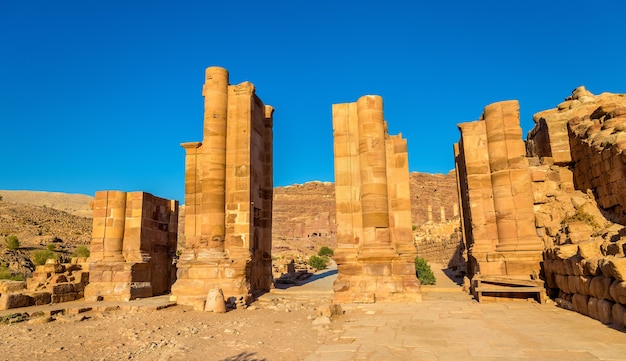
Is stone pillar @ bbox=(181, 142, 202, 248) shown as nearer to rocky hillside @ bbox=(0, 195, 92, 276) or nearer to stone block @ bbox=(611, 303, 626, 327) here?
stone block @ bbox=(611, 303, 626, 327)

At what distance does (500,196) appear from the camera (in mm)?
12766

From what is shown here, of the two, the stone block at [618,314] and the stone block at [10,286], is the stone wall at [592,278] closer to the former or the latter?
the stone block at [618,314]

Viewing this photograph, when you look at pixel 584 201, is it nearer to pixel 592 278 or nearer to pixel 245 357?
pixel 592 278

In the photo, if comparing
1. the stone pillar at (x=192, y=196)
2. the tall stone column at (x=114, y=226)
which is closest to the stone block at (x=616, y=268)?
the stone pillar at (x=192, y=196)

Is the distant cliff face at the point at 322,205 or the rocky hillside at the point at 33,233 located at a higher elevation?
the distant cliff face at the point at 322,205

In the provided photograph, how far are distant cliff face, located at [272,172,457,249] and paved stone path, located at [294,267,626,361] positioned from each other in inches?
3000

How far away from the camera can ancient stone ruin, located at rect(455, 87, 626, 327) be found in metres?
10.5

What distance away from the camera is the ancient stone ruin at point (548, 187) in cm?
1051

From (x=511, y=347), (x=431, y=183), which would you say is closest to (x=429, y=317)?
(x=511, y=347)

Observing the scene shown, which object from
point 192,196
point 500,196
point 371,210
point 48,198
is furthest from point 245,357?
point 48,198

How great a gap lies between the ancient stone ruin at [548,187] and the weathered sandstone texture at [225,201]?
23.7ft

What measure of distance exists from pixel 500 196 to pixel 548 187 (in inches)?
60.9

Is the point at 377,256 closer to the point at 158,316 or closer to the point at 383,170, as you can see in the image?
the point at 383,170

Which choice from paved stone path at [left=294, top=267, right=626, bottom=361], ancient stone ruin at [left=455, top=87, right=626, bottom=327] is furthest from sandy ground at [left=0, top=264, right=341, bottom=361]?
ancient stone ruin at [left=455, top=87, right=626, bottom=327]
